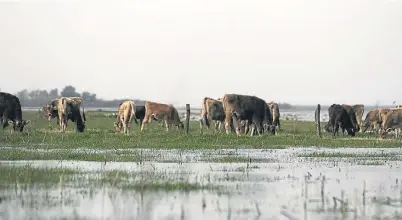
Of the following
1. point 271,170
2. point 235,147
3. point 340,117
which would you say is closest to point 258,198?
point 271,170

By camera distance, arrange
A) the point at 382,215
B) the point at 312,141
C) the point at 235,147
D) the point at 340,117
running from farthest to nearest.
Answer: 1. the point at 340,117
2. the point at 312,141
3. the point at 235,147
4. the point at 382,215

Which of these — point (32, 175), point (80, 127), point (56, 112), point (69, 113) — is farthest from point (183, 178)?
point (56, 112)

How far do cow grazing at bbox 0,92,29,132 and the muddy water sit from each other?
Result: 60.8 ft

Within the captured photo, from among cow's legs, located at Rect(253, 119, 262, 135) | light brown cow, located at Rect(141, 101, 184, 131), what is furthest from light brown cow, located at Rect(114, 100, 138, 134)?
cow's legs, located at Rect(253, 119, 262, 135)

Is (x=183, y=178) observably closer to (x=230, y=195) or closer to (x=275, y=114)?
(x=230, y=195)

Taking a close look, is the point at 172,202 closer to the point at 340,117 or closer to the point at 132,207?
the point at 132,207

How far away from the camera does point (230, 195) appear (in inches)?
582

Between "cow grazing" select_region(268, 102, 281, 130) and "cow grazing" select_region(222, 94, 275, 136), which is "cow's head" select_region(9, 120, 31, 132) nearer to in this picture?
"cow grazing" select_region(222, 94, 275, 136)

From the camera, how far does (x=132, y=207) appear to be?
13039mm

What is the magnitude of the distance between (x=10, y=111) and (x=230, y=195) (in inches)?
1080

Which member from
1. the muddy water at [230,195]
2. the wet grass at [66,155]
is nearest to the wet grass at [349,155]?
the muddy water at [230,195]

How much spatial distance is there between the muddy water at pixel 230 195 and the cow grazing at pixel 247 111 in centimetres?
1973

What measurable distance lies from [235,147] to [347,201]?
598 inches

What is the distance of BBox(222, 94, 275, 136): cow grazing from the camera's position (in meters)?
42.0
